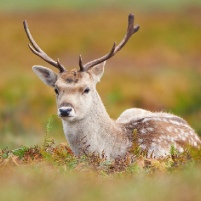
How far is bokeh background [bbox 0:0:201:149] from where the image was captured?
2709 cm

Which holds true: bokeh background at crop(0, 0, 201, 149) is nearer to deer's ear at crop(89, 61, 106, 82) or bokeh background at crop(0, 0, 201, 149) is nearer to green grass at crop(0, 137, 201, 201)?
deer's ear at crop(89, 61, 106, 82)

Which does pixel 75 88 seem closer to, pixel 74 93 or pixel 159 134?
pixel 74 93

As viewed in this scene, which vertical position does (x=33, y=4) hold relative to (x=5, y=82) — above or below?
above

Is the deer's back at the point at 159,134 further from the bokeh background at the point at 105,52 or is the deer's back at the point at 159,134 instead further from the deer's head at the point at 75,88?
the bokeh background at the point at 105,52

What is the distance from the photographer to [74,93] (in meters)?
11.9

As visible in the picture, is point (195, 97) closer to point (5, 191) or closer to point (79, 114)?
point (79, 114)

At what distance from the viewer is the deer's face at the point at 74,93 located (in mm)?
11602

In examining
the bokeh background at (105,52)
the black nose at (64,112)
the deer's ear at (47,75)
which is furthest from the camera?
the bokeh background at (105,52)

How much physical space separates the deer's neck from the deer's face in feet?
0.41

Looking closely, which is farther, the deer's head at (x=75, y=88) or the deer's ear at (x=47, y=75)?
the deer's ear at (x=47, y=75)

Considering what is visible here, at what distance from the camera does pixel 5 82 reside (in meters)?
30.0

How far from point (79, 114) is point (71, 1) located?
42.6 m

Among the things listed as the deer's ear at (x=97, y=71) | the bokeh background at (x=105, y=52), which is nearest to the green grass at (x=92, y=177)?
the deer's ear at (x=97, y=71)

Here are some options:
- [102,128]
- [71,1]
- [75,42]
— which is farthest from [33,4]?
[102,128]
